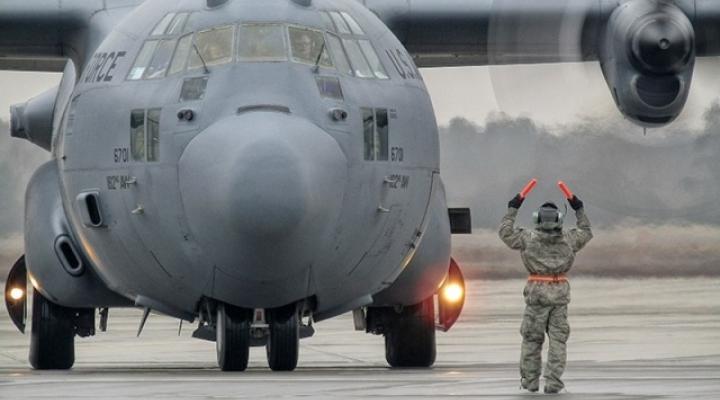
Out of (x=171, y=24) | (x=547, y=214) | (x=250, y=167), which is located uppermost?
(x=171, y=24)

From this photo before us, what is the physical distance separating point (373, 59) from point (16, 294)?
5.62 m

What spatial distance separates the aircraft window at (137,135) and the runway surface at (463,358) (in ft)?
5.83

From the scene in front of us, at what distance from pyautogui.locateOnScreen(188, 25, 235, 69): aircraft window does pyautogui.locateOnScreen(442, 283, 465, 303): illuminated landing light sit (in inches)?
193

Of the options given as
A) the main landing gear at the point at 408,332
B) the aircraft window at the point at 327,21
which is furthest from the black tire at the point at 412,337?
the aircraft window at the point at 327,21

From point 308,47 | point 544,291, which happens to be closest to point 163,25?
point 308,47

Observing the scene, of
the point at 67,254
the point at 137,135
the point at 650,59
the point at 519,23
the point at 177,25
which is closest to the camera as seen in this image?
the point at 137,135

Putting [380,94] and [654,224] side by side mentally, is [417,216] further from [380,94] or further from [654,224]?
[654,224]

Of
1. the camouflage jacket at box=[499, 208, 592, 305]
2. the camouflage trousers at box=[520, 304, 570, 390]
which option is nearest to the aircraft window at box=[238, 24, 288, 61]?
the camouflage jacket at box=[499, 208, 592, 305]

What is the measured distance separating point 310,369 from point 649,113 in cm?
397

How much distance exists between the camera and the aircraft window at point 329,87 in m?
15.9

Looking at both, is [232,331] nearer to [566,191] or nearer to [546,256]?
[546,256]

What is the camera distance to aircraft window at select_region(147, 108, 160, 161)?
15.8 metres

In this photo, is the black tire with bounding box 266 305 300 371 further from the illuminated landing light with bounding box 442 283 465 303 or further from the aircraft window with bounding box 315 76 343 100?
the illuminated landing light with bounding box 442 283 465 303

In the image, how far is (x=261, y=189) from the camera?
572 inches
